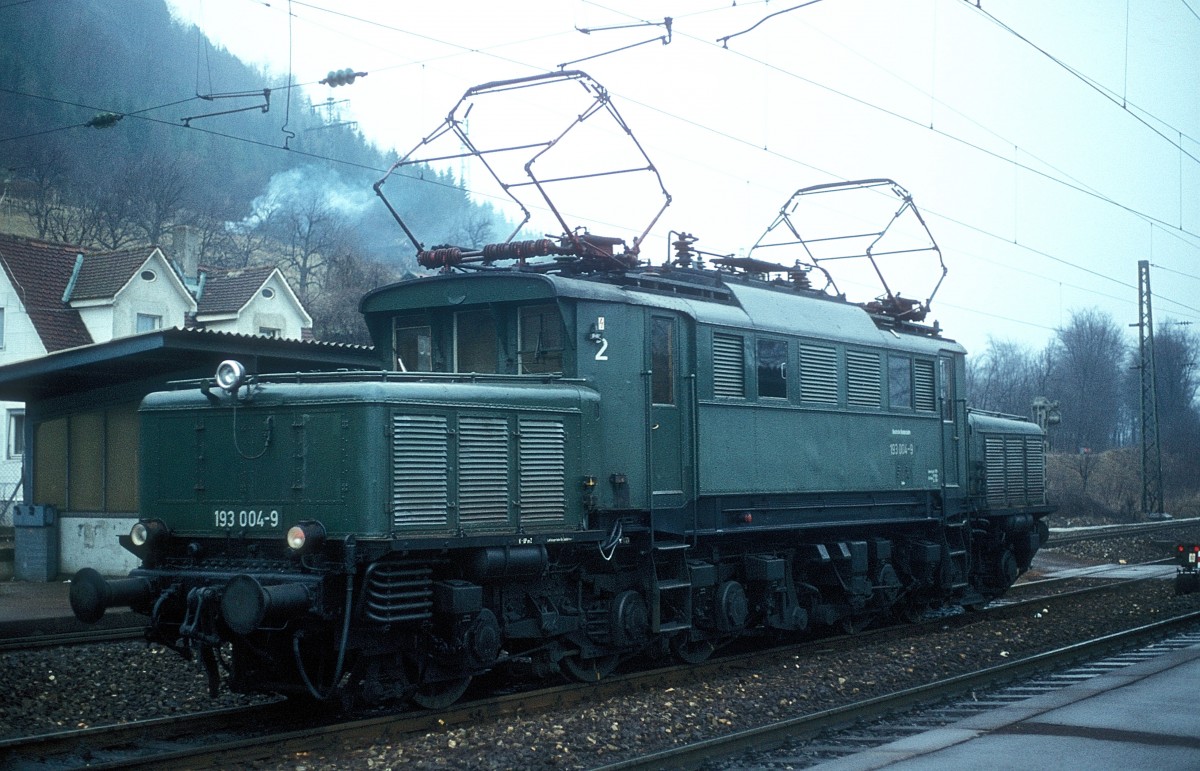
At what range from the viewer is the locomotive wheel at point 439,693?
984 cm

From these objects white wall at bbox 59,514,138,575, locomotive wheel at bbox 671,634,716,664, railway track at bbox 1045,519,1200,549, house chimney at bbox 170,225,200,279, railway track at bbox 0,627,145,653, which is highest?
house chimney at bbox 170,225,200,279

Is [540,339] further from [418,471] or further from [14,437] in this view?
[14,437]

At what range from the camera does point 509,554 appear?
9859mm

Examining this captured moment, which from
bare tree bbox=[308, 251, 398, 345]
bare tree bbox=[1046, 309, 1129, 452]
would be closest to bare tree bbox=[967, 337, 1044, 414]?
bare tree bbox=[1046, 309, 1129, 452]

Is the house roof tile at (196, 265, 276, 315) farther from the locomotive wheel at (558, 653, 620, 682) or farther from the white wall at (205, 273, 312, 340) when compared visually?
the locomotive wheel at (558, 653, 620, 682)

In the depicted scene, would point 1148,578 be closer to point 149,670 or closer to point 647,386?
point 647,386

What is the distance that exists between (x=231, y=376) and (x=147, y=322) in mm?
31753

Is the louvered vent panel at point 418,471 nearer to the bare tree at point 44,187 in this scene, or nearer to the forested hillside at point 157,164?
the forested hillside at point 157,164

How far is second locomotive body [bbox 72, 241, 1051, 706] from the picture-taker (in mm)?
9211

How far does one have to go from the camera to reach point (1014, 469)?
61.8 feet

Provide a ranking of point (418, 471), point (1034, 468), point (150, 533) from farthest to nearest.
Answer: point (1034, 468) < point (150, 533) < point (418, 471)

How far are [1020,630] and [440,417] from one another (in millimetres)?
9539

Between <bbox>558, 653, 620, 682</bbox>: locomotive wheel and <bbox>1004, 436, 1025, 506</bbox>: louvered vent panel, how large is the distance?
9482mm

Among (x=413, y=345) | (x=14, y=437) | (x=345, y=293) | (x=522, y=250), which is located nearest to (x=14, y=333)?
(x=14, y=437)
